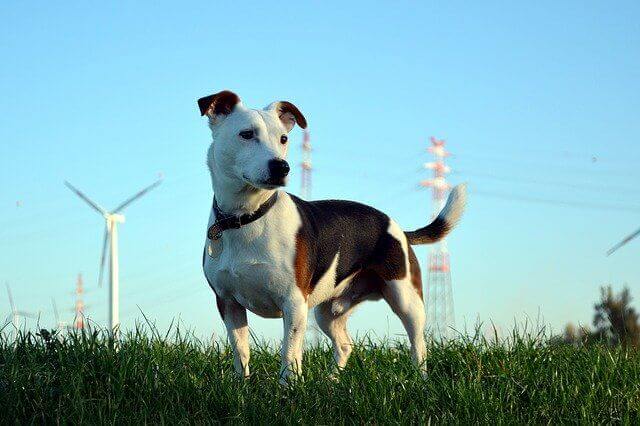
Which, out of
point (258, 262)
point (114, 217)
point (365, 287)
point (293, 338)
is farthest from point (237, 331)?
point (114, 217)

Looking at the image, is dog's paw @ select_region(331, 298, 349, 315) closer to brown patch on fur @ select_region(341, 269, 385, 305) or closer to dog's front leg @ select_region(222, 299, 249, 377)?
brown patch on fur @ select_region(341, 269, 385, 305)

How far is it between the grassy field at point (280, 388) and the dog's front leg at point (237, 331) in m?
0.15

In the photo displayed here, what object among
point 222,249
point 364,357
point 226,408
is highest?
point 222,249

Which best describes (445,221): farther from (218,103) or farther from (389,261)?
(218,103)

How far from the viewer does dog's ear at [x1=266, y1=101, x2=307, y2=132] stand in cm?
Result: 795

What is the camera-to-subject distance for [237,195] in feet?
25.0

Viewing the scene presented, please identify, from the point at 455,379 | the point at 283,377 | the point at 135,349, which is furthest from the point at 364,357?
the point at 135,349

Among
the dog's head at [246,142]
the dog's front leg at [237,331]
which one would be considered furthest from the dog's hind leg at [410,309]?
the dog's head at [246,142]

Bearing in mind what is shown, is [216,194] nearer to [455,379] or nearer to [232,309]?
[232,309]

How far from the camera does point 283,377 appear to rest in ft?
24.9

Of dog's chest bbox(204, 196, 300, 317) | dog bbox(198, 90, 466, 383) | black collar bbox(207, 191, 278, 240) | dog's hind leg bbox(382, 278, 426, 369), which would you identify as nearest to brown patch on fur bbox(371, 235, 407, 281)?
dog's hind leg bbox(382, 278, 426, 369)

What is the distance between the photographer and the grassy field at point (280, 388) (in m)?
6.97

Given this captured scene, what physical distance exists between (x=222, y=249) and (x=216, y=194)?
448mm

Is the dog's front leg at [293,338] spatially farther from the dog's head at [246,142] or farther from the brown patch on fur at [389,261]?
the brown patch on fur at [389,261]
